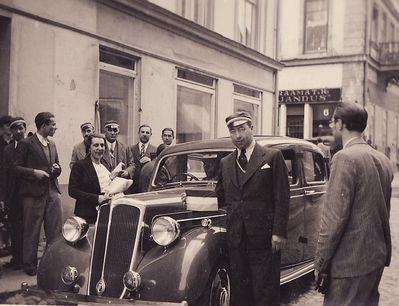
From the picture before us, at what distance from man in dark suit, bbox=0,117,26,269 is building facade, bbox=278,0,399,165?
16926 millimetres

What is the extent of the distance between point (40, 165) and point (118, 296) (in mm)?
2430

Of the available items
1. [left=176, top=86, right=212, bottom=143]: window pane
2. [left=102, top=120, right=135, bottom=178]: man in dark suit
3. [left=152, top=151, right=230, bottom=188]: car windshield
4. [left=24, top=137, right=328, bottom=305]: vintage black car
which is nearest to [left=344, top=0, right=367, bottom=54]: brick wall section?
[left=176, top=86, right=212, bottom=143]: window pane

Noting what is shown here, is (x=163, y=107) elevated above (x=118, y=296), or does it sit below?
above

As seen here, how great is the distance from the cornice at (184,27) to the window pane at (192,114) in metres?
1.18

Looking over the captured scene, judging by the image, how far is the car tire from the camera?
12.2ft

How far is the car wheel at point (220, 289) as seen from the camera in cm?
383

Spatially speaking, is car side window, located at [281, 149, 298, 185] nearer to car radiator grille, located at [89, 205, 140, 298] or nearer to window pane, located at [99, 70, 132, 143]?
car radiator grille, located at [89, 205, 140, 298]

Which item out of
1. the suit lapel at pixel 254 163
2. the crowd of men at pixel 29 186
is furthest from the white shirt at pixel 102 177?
the suit lapel at pixel 254 163

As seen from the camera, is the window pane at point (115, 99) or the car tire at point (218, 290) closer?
the car tire at point (218, 290)

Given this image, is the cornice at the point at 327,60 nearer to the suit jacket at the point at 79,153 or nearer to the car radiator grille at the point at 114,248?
the suit jacket at the point at 79,153

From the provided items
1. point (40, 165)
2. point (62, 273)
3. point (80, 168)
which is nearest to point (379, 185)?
point (62, 273)

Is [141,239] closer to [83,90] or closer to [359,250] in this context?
[359,250]

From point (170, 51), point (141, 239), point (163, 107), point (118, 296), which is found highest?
point (170, 51)

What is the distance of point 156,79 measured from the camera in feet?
32.0
